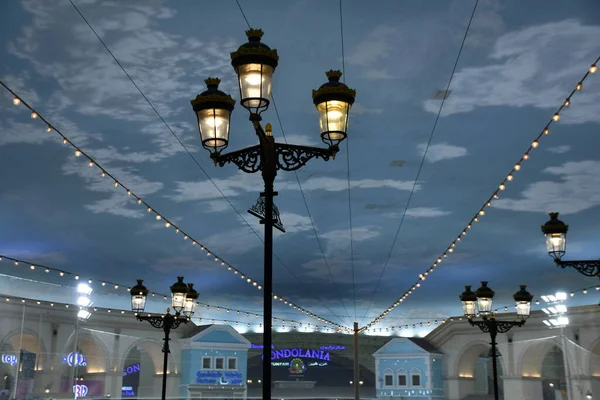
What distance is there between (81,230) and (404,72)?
14.3 meters

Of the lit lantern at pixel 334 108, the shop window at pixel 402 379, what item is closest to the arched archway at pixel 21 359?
the lit lantern at pixel 334 108

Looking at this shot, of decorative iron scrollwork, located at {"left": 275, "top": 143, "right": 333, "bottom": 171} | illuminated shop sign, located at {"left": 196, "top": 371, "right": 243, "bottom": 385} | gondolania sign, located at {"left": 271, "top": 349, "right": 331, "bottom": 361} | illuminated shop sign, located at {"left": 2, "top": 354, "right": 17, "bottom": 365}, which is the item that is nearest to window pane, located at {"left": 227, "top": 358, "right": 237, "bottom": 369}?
illuminated shop sign, located at {"left": 196, "top": 371, "right": 243, "bottom": 385}

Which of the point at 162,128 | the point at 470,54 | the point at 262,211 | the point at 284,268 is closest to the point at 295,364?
the point at 284,268

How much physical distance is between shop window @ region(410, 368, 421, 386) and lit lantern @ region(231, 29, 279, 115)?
107 feet

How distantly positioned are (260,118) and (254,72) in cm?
45

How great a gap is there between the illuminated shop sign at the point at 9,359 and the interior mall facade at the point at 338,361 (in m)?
6.02

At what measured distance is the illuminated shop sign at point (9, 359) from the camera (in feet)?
40.1

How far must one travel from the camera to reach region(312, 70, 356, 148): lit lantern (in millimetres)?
6273

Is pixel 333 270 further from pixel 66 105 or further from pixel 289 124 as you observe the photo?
pixel 66 105

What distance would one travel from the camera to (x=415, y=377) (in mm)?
36062

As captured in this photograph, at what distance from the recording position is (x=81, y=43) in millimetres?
12148

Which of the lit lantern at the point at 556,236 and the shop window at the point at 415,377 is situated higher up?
the lit lantern at the point at 556,236

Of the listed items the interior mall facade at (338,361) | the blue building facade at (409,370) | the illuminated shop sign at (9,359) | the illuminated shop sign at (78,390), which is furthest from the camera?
the blue building facade at (409,370)

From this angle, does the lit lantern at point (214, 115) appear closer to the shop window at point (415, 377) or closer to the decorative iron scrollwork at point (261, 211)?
the decorative iron scrollwork at point (261, 211)
